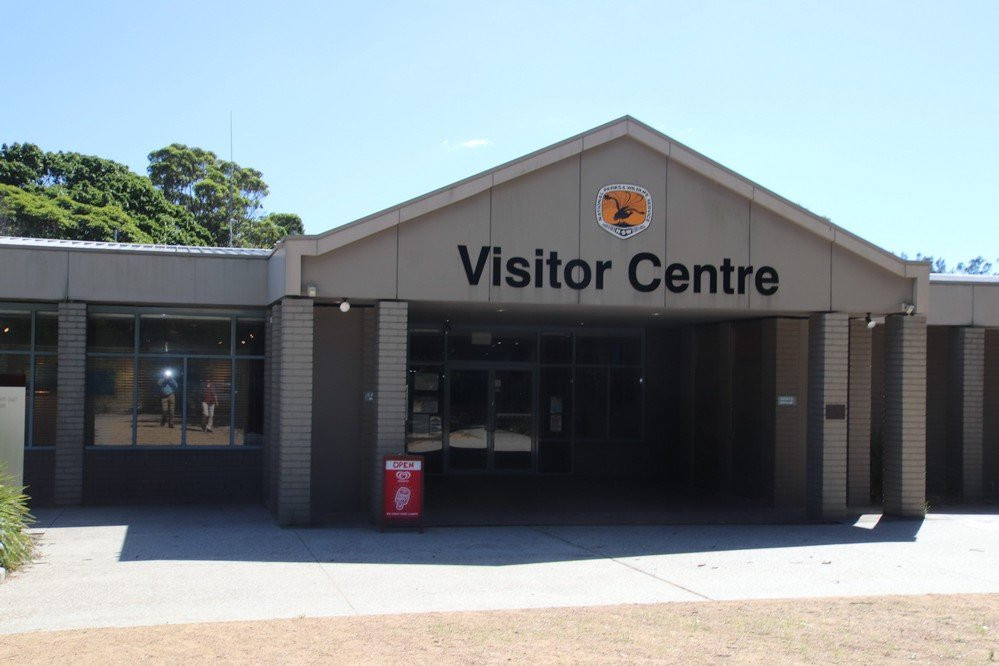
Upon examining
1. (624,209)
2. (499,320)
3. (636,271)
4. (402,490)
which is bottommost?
(402,490)

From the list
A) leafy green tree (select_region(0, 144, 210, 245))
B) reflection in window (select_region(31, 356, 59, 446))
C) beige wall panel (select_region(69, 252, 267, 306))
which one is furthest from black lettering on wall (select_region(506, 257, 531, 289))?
leafy green tree (select_region(0, 144, 210, 245))

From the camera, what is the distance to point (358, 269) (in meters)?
14.1

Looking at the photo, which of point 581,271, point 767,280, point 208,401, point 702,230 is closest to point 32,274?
point 208,401

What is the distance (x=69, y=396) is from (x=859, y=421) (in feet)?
41.3

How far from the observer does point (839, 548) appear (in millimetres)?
13297

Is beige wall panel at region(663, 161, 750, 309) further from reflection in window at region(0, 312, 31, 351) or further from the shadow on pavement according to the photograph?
reflection in window at region(0, 312, 31, 351)

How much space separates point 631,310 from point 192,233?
153 feet

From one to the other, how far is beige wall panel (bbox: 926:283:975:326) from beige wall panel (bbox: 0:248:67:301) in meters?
14.5

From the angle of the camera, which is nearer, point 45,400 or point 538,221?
point 538,221

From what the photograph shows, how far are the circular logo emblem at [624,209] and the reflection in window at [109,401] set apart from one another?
25.7 feet

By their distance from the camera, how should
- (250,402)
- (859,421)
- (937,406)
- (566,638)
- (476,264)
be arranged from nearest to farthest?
1. (566,638)
2. (476,264)
3. (250,402)
4. (859,421)
5. (937,406)

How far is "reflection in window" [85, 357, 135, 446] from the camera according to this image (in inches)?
648

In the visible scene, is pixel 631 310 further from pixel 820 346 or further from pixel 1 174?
pixel 1 174

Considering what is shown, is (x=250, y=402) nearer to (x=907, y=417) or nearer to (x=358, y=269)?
(x=358, y=269)
